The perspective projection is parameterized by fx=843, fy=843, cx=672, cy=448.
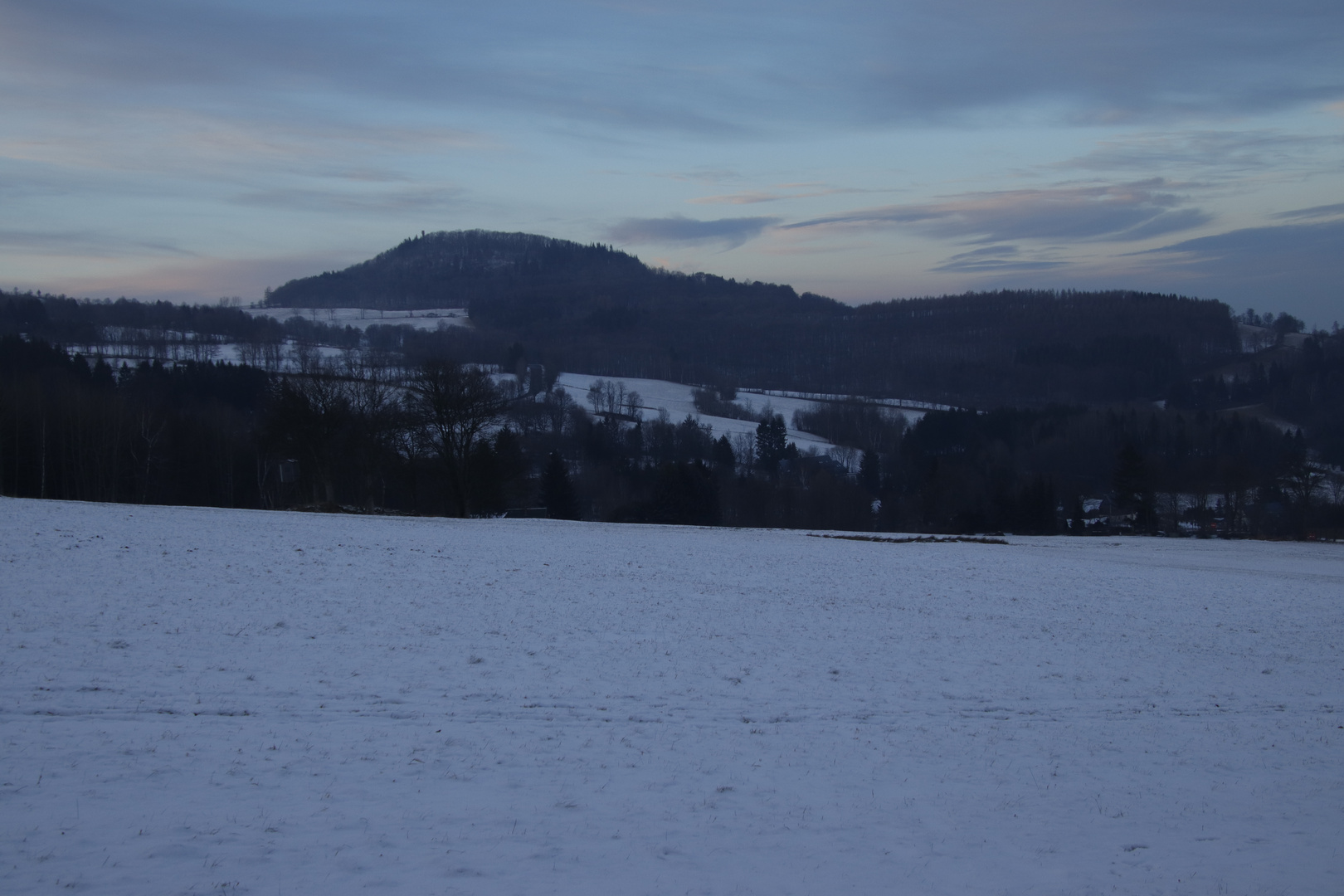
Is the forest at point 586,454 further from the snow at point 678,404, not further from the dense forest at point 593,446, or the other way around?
the snow at point 678,404

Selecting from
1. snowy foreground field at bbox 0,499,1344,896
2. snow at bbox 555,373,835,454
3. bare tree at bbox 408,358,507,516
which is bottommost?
snowy foreground field at bbox 0,499,1344,896

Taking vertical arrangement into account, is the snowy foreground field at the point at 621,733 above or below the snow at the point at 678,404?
below

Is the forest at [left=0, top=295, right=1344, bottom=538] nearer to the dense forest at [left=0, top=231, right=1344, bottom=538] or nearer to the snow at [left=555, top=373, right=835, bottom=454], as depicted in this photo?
the dense forest at [left=0, top=231, right=1344, bottom=538]

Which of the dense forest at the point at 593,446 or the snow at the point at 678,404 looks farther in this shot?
the snow at the point at 678,404

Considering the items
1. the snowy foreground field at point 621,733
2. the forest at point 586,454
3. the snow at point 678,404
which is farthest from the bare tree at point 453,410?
the snow at point 678,404

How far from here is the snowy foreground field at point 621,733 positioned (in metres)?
7.95

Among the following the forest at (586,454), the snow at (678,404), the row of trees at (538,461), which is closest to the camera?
the row of trees at (538,461)

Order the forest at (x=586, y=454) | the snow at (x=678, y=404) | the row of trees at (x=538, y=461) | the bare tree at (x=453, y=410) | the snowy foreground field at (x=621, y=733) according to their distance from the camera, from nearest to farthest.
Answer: the snowy foreground field at (x=621, y=733) < the bare tree at (x=453, y=410) < the row of trees at (x=538, y=461) < the forest at (x=586, y=454) < the snow at (x=678, y=404)

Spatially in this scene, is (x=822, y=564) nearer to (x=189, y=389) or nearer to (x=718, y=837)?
(x=718, y=837)

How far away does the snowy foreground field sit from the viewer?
795 centimetres

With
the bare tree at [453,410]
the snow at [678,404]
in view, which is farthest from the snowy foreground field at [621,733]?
the snow at [678,404]

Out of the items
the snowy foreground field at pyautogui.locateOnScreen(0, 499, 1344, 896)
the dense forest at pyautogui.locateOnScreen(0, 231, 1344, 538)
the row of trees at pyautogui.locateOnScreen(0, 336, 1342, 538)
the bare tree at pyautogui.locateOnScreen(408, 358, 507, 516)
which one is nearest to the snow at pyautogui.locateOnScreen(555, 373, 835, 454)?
the dense forest at pyautogui.locateOnScreen(0, 231, 1344, 538)

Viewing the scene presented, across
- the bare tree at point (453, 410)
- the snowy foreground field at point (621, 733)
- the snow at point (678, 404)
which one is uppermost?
the snow at point (678, 404)

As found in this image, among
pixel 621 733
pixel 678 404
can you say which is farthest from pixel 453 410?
pixel 678 404
